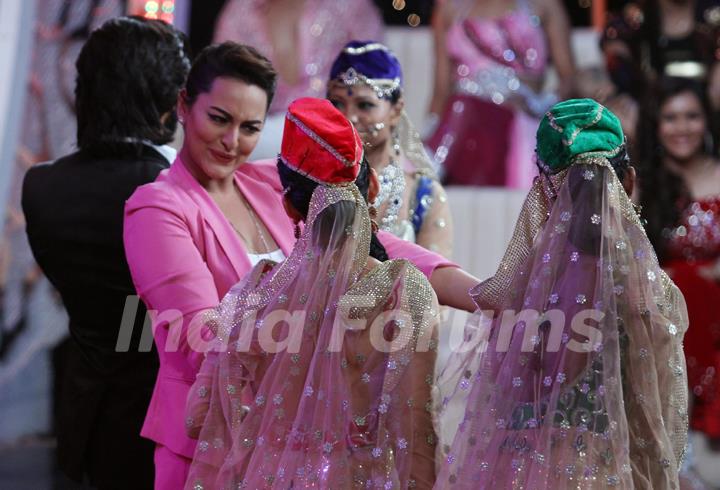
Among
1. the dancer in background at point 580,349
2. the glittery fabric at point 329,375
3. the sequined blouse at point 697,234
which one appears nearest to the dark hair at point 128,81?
the glittery fabric at point 329,375

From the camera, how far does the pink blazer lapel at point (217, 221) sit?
7.27 ft

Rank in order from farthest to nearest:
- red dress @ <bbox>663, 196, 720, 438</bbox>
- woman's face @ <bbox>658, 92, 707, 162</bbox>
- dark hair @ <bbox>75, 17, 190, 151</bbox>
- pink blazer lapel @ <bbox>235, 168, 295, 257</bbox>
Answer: woman's face @ <bbox>658, 92, 707, 162</bbox>
red dress @ <bbox>663, 196, 720, 438</bbox>
dark hair @ <bbox>75, 17, 190, 151</bbox>
pink blazer lapel @ <bbox>235, 168, 295, 257</bbox>

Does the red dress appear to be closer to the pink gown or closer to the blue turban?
the pink gown

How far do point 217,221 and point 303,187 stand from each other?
302mm

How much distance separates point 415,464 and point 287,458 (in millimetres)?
219

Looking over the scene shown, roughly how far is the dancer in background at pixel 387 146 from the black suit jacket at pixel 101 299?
54 cm

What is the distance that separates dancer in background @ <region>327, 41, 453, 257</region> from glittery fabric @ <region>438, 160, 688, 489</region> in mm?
810

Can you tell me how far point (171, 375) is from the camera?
7.14 feet

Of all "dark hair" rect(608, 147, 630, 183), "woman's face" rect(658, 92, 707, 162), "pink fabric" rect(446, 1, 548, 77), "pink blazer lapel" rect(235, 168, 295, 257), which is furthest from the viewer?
"pink fabric" rect(446, 1, 548, 77)

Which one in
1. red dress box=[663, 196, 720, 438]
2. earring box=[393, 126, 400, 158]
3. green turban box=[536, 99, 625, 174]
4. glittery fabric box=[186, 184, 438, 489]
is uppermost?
green turban box=[536, 99, 625, 174]

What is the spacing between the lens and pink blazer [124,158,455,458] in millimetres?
2119

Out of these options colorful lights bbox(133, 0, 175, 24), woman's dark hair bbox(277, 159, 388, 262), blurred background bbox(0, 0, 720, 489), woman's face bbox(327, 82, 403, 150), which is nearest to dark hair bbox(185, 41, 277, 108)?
woman's dark hair bbox(277, 159, 388, 262)

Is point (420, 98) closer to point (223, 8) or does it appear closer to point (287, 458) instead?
point (223, 8)

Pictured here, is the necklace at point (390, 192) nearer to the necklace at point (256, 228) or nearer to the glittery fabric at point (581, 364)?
the necklace at point (256, 228)
